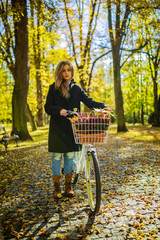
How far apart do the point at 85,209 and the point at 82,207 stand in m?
0.09

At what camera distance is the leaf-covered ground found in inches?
105

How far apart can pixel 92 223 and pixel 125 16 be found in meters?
13.2

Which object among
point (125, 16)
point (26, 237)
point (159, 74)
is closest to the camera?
point (26, 237)

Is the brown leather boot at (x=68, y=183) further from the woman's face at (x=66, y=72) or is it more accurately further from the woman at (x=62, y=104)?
the woman's face at (x=66, y=72)

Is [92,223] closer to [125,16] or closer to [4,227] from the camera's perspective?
[4,227]

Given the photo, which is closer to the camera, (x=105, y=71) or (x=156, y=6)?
(x=156, y=6)

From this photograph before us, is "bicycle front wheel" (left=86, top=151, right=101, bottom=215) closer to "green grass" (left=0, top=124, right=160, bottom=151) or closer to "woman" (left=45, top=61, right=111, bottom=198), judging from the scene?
"woman" (left=45, top=61, right=111, bottom=198)

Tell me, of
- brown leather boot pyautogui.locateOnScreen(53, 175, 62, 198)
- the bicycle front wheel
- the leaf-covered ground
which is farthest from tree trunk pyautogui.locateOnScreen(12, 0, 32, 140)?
the bicycle front wheel

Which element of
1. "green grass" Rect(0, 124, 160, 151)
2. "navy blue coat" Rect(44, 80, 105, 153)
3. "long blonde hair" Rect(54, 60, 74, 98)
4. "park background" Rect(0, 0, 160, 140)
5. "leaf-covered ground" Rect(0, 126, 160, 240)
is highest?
"park background" Rect(0, 0, 160, 140)

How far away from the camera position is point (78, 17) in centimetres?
1625

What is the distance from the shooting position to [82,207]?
338 cm

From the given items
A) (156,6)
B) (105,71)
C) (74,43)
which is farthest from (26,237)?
(105,71)

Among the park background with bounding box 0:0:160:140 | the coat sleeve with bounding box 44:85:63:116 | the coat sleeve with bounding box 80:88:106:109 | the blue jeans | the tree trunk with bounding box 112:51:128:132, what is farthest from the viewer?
the tree trunk with bounding box 112:51:128:132

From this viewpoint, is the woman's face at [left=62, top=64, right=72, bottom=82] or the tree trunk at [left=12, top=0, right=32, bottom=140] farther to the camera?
the tree trunk at [left=12, top=0, right=32, bottom=140]
